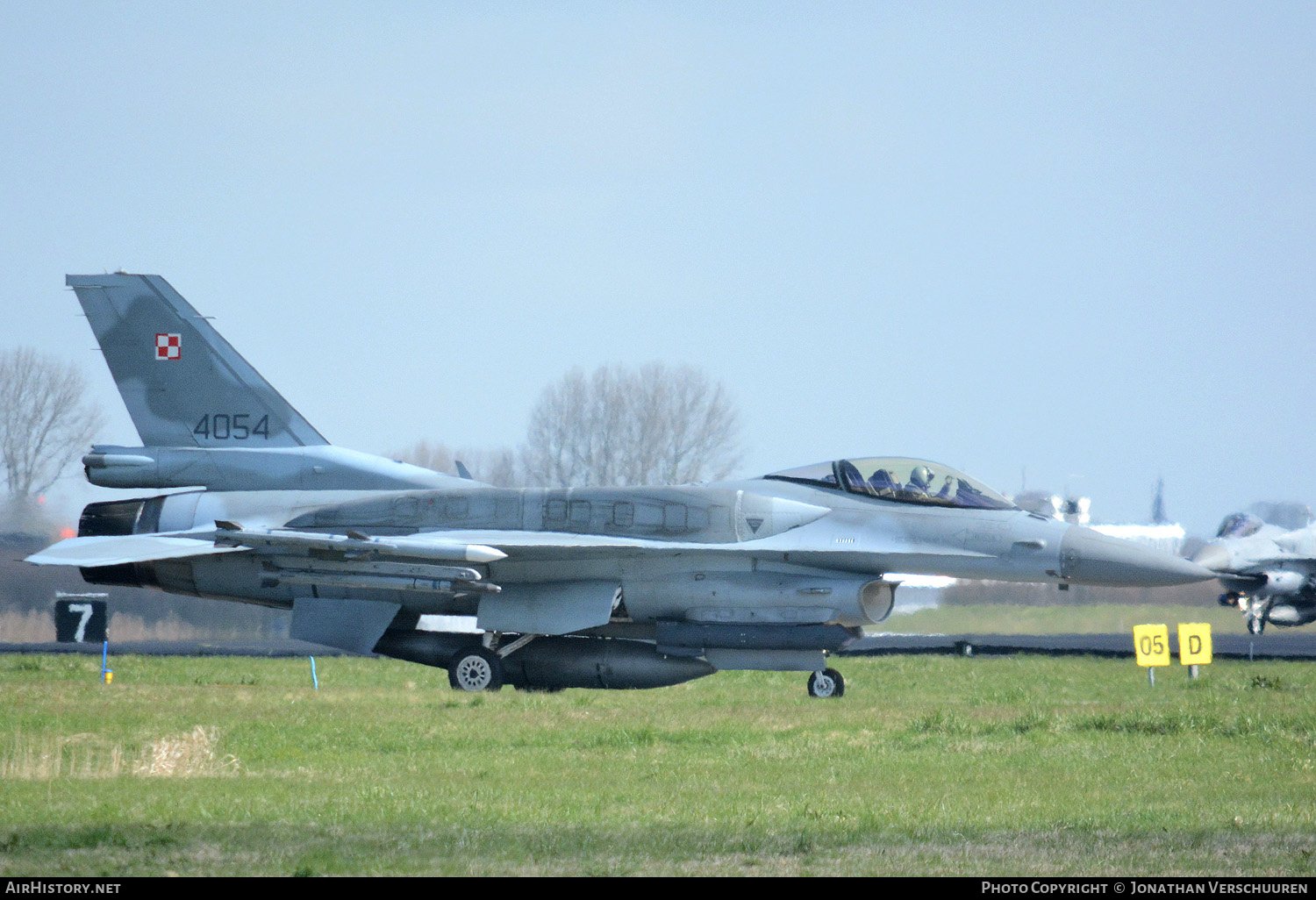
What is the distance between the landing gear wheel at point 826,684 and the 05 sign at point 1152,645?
521 cm

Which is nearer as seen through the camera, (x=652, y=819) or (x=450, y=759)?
(x=652, y=819)

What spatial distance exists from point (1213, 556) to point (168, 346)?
76.1 ft

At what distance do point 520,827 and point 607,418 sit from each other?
1428 inches

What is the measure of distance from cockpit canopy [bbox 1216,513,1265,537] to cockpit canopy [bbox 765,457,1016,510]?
19460mm

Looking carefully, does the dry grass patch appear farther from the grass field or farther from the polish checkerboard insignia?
the polish checkerboard insignia

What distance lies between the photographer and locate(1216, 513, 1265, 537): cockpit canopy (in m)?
31.7

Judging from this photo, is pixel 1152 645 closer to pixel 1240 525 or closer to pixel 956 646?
pixel 956 646

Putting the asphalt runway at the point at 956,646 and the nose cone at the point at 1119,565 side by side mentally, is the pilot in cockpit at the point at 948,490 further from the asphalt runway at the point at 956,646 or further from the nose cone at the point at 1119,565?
the asphalt runway at the point at 956,646

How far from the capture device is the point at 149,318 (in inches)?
650

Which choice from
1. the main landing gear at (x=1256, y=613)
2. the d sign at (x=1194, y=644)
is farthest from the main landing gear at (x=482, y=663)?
the main landing gear at (x=1256, y=613)

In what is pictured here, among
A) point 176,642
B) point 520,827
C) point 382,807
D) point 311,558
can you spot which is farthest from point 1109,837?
point 176,642

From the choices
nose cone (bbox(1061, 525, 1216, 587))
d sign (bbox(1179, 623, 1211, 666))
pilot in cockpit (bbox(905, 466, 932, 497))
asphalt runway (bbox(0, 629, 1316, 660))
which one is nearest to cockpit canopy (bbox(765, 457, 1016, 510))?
pilot in cockpit (bbox(905, 466, 932, 497))

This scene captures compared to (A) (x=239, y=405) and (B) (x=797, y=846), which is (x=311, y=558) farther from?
(B) (x=797, y=846)

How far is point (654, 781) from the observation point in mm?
→ 9352
